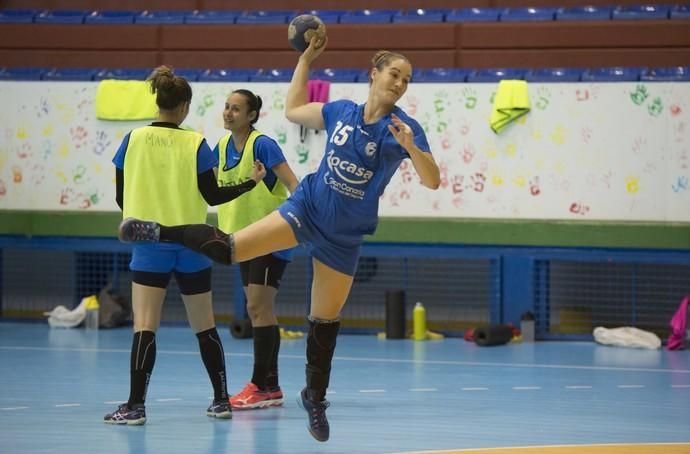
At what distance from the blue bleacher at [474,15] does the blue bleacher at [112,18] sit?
4.15 m

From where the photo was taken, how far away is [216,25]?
1595cm

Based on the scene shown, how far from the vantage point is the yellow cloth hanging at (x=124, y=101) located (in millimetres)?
14117

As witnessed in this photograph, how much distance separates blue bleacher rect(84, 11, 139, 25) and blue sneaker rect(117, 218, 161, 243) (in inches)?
382

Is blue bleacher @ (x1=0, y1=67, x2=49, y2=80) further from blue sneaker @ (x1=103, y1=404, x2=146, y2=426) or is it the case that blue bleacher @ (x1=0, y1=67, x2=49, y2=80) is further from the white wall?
blue sneaker @ (x1=103, y1=404, x2=146, y2=426)

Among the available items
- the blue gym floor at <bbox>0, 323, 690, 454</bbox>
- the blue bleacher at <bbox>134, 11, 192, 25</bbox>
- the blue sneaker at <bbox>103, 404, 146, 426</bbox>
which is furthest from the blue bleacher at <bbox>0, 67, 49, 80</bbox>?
the blue sneaker at <bbox>103, 404, 146, 426</bbox>

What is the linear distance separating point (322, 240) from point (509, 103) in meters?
6.64

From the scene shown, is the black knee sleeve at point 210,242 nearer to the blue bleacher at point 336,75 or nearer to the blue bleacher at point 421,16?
the blue bleacher at point 336,75

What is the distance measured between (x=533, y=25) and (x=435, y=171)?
8724mm

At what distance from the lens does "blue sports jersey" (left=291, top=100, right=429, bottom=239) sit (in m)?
6.95

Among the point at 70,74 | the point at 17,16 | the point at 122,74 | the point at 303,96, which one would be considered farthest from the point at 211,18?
the point at 303,96

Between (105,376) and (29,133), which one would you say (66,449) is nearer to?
(105,376)

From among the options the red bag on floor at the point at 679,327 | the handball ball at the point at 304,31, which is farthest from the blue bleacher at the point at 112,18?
the handball ball at the point at 304,31

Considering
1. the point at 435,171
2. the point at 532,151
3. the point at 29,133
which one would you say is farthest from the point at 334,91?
the point at 435,171

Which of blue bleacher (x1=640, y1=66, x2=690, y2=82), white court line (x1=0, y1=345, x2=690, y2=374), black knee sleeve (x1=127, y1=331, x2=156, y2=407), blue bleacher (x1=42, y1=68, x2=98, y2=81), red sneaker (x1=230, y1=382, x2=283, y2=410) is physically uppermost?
blue bleacher (x1=42, y1=68, x2=98, y2=81)
